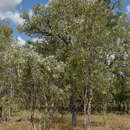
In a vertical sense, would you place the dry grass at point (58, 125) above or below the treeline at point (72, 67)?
below

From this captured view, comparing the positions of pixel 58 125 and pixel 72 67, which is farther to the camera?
pixel 58 125

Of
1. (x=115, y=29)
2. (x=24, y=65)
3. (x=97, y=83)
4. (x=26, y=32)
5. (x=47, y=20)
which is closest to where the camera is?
(x=24, y=65)

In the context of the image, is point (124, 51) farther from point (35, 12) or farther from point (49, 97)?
point (35, 12)

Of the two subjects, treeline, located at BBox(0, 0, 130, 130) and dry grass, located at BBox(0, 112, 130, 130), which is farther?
dry grass, located at BBox(0, 112, 130, 130)

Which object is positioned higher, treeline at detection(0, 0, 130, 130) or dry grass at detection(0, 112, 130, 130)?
treeline at detection(0, 0, 130, 130)

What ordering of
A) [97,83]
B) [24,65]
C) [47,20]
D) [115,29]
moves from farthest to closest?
[47,20], [115,29], [97,83], [24,65]

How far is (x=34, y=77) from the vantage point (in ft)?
26.4

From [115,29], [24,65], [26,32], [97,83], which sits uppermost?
[26,32]

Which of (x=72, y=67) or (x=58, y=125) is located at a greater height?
(x=72, y=67)

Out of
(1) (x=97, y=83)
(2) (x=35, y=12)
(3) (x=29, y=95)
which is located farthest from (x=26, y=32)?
(1) (x=97, y=83)

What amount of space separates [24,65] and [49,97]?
2393 millimetres

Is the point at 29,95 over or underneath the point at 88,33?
underneath

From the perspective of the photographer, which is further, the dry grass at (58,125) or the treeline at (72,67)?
the dry grass at (58,125)

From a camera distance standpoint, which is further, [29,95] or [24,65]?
[29,95]
